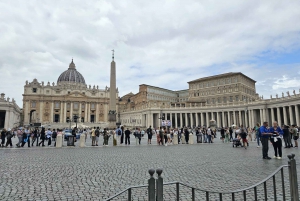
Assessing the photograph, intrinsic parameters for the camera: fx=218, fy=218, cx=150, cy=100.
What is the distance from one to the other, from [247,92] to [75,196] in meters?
74.8

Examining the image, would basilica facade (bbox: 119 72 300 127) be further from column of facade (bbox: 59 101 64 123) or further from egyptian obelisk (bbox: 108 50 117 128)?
column of facade (bbox: 59 101 64 123)

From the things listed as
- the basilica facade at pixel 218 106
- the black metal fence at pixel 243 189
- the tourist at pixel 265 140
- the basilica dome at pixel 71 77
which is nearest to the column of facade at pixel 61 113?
the basilica dome at pixel 71 77

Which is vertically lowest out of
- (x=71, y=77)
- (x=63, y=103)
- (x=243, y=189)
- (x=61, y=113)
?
(x=243, y=189)

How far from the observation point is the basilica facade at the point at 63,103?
8194cm

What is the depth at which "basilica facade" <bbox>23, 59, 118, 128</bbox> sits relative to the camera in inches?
3226

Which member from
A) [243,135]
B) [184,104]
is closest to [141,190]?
[243,135]

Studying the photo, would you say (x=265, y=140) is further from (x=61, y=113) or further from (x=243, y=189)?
(x=61, y=113)

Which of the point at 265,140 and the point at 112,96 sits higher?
the point at 112,96

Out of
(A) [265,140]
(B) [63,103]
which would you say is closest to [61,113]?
(B) [63,103]

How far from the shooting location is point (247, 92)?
71375 millimetres

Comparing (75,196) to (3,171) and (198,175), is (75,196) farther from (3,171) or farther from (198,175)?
(3,171)

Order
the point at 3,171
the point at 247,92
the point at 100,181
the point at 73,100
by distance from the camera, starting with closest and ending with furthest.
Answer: the point at 100,181
the point at 3,171
the point at 247,92
the point at 73,100

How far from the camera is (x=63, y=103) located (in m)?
85.6

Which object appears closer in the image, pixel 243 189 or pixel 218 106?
pixel 243 189
